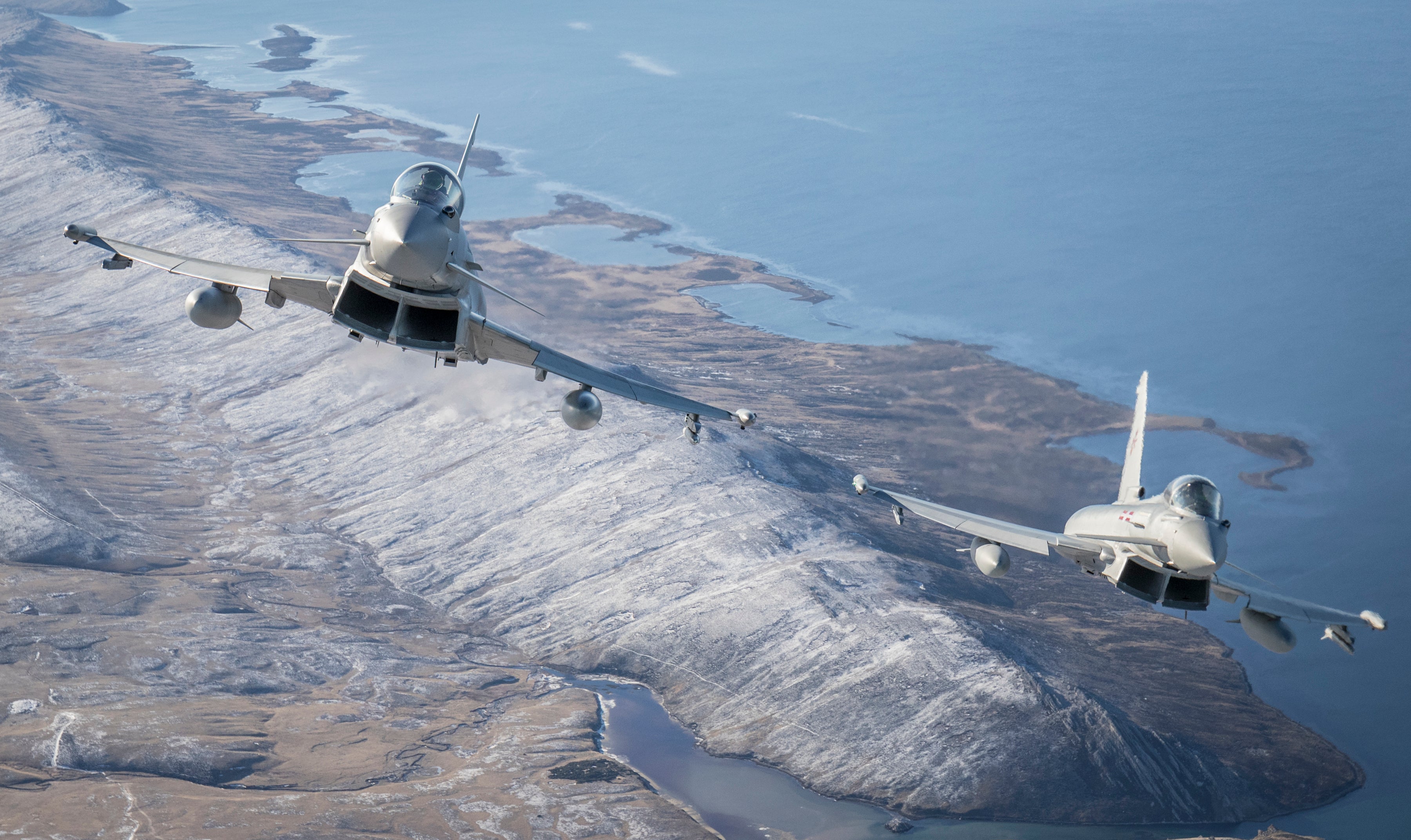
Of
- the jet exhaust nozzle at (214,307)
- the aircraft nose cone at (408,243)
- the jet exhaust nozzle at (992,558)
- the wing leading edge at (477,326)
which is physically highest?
the aircraft nose cone at (408,243)

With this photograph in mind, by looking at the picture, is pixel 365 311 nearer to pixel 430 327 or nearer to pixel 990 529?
pixel 430 327

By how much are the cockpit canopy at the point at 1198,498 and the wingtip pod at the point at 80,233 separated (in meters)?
26.7

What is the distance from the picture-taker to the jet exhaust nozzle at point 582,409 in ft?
105

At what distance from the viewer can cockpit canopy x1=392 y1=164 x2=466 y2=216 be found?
28.2 metres

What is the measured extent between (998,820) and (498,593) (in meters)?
46.9

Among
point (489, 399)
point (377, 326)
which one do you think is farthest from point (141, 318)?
point (377, 326)

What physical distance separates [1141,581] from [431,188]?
20690mm

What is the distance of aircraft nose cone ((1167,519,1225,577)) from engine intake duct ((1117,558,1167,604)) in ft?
4.05

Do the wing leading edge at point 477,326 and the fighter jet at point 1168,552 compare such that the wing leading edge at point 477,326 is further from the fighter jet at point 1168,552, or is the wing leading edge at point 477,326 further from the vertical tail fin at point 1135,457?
the vertical tail fin at point 1135,457

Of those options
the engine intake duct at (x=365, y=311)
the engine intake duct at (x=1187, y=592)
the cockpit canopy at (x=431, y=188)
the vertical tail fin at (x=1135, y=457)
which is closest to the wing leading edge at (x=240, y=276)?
the engine intake duct at (x=365, y=311)

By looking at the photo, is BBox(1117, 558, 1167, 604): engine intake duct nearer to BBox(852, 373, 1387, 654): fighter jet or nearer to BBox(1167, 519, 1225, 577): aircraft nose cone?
BBox(852, 373, 1387, 654): fighter jet

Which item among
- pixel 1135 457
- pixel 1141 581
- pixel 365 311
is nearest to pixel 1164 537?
pixel 1141 581

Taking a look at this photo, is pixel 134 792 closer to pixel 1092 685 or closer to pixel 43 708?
pixel 43 708

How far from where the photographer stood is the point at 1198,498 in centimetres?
2817
